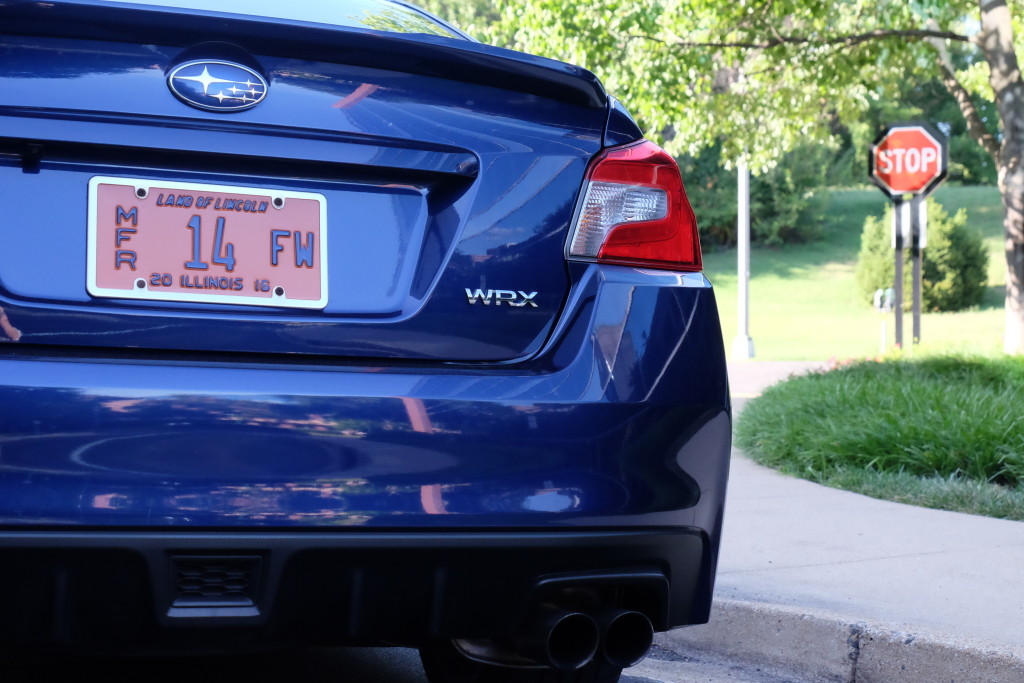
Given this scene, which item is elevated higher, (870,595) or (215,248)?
(215,248)

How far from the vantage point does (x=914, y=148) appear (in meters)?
11.5

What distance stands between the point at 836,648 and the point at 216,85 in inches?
92.3

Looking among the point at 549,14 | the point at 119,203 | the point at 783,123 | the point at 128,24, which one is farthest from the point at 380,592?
the point at 783,123

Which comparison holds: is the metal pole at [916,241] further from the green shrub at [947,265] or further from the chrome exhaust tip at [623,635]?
the green shrub at [947,265]

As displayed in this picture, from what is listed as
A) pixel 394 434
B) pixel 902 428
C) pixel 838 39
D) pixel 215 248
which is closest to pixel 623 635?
pixel 394 434

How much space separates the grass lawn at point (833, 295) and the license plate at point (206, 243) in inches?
631

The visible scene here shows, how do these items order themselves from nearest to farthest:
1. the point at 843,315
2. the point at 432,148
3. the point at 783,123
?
the point at 432,148 < the point at 783,123 < the point at 843,315

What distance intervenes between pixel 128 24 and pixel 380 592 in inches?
39.4

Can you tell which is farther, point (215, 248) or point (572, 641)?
point (572, 641)

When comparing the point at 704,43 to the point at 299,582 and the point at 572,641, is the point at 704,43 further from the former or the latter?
the point at 299,582

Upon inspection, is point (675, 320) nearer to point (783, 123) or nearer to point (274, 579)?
point (274, 579)

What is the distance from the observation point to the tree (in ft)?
35.3

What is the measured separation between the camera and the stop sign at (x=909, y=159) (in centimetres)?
1138

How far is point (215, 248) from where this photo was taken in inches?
80.4
